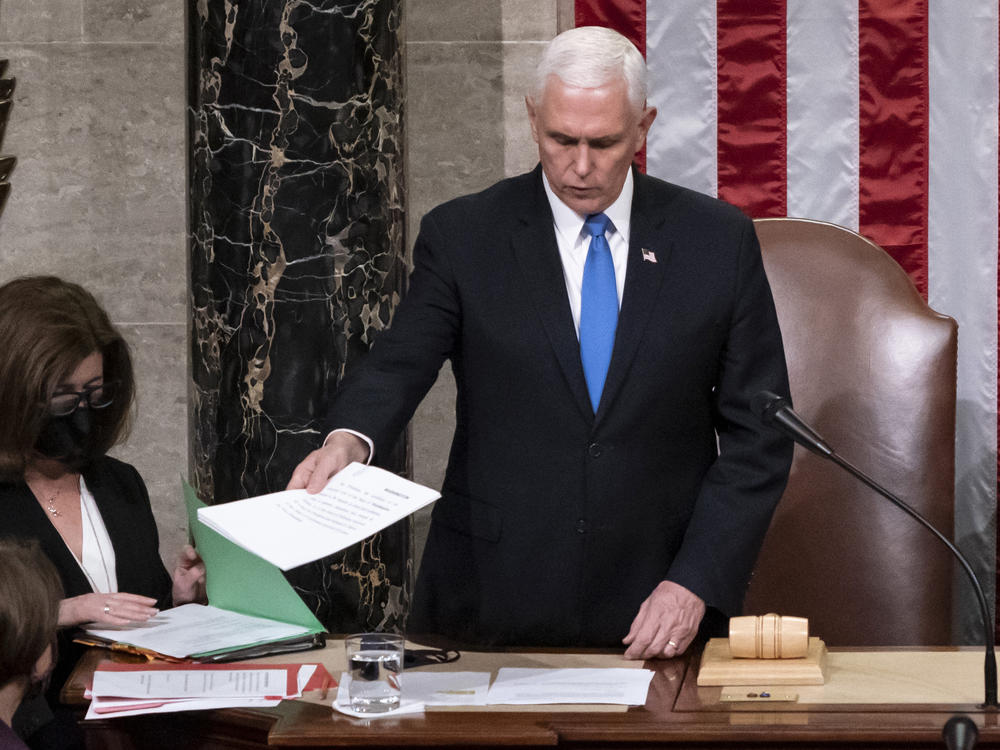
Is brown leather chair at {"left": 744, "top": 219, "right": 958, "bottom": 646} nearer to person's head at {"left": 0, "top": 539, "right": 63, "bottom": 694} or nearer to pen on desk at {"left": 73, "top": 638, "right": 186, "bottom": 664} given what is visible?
pen on desk at {"left": 73, "top": 638, "right": 186, "bottom": 664}

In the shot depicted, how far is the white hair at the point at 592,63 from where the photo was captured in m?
2.46

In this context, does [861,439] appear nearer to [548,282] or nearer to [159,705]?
[548,282]

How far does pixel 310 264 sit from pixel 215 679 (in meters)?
1.64

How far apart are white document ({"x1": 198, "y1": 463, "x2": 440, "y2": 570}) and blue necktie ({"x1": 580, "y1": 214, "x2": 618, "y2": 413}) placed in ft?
1.97

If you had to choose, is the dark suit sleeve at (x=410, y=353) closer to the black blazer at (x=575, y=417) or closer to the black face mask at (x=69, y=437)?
the black blazer at (x=575, y=417)

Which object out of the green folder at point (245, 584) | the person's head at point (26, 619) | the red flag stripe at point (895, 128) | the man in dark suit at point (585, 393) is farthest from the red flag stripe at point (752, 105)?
the person's head at point (26, 619)

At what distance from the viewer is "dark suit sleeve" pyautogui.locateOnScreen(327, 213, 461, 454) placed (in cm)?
259

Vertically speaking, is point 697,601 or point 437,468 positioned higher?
point 697,601

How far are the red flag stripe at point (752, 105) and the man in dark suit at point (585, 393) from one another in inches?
55.1

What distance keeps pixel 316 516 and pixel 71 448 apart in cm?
102

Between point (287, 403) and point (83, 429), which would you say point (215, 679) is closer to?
point (83, 429)

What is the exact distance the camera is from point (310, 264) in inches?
145

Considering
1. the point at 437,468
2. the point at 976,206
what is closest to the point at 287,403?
the point at 437,468

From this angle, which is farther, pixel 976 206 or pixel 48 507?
pixel 976 206
